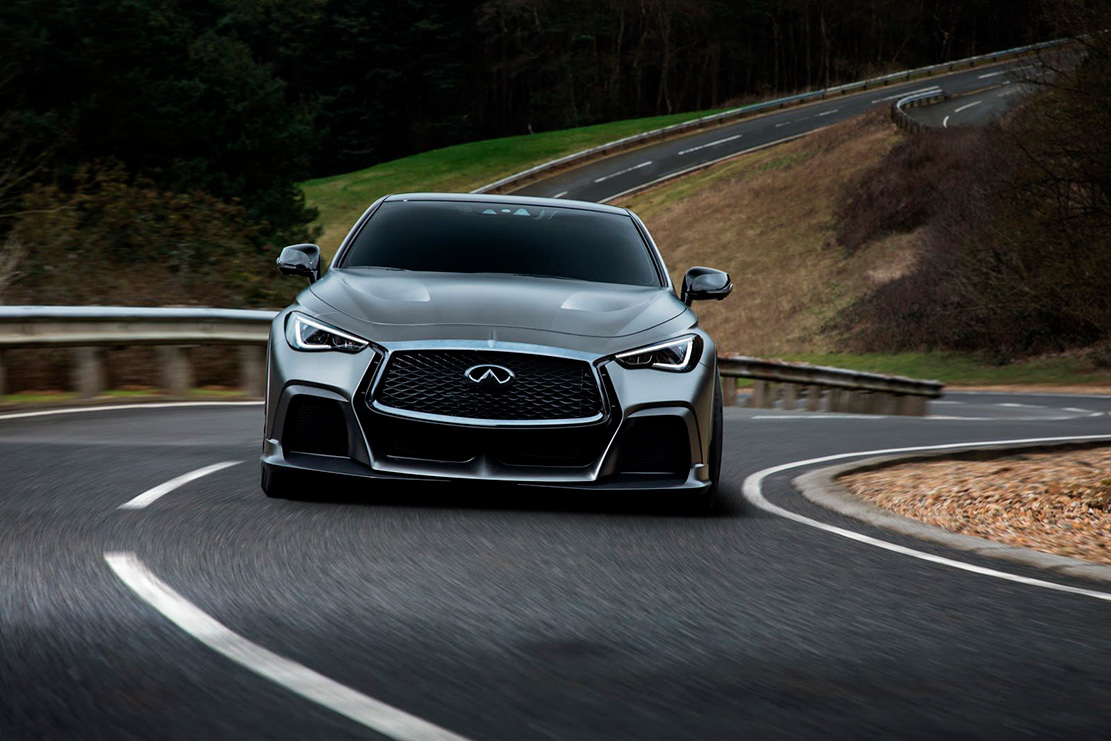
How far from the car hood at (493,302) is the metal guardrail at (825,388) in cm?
1703

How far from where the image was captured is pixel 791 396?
26.9 m

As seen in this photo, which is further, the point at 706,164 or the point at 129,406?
Answer: the point at 706,164

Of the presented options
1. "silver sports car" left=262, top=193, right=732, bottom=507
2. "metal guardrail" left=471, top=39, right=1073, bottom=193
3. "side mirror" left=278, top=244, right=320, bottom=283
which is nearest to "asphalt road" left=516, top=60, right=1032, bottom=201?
"metal guardrail" left=471, top=39, right=1073, bottom=193

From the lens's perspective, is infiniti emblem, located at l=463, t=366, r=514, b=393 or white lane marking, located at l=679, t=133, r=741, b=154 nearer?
infiniti emblem, located at l=463, t=366, r=514, b=393

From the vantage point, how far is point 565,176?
214 ft

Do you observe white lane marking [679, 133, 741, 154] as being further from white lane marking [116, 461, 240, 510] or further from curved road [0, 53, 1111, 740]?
curved road [0, 53, 1111, 740]

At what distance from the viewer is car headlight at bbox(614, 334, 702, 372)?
732cm

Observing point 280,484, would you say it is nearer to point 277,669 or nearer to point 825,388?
point 277,669

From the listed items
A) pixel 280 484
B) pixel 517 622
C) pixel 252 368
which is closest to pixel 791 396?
pixel 252 368

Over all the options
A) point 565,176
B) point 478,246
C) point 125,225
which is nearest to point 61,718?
point 478,246

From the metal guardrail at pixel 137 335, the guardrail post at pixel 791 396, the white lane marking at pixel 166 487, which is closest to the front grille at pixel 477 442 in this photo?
the white lane marking at pixel 166 487

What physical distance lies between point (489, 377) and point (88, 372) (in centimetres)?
835

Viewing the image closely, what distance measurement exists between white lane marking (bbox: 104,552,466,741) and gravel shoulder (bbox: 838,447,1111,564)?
4641 millimetres

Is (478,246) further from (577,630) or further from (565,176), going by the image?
(565,176)
